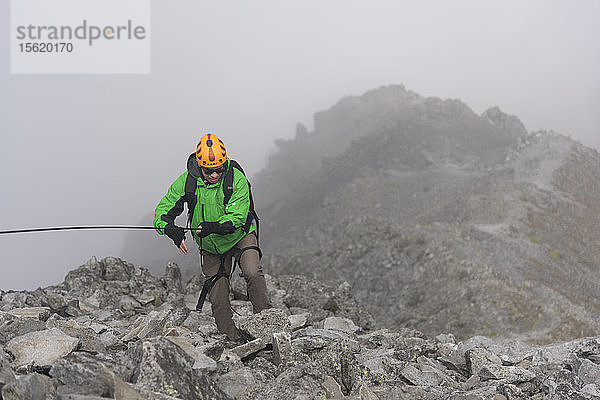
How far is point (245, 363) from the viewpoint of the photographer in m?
7.66

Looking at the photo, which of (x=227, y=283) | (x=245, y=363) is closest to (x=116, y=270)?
(x=227, y=283)

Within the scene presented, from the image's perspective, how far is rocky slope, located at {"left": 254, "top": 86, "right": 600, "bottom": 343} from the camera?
102 ft

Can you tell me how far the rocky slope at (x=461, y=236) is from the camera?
3109 centimetres

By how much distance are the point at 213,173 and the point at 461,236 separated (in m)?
35.8

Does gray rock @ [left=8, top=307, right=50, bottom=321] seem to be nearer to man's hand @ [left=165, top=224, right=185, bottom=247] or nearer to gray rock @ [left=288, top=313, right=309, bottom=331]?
man's hand @ [left=165, top=224, right=185, bottom=247]

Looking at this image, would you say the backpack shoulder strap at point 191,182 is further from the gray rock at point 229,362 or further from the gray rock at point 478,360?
the gray rock at point 478,360

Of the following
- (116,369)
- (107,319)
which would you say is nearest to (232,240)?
(116,369)

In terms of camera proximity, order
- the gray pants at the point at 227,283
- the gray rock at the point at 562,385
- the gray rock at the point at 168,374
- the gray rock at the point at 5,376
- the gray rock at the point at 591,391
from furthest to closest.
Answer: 1. the gray pants at the point at 227,283
2. the gray rock at the point at 591,391
3. the gray rock at the point at 562,385
4. the gray rock at the point at 168,374
5. the gray rock at the point at 5,376

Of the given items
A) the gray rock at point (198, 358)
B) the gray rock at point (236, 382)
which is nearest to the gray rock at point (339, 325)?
the gray rock at point (198, 358)

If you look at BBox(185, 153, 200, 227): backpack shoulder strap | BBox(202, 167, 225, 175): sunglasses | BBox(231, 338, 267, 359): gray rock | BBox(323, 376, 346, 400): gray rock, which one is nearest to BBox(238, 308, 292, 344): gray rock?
BBox(231, 338, 267, 359): gray rock

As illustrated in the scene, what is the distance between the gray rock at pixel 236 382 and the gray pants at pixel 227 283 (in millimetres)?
2233

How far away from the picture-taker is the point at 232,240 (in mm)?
9070

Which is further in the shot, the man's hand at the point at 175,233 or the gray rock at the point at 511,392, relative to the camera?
the man's hand at the point at 175,233

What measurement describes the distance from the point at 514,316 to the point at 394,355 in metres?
22.7
